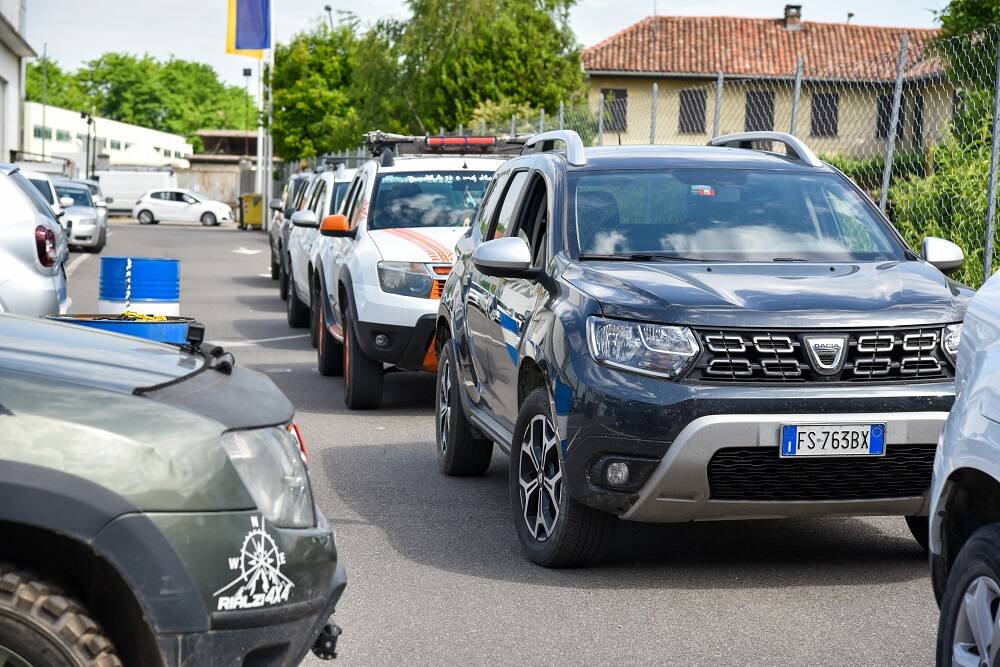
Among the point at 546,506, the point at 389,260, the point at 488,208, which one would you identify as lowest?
the point at 546,506

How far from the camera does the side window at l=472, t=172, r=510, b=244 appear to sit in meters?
7.78

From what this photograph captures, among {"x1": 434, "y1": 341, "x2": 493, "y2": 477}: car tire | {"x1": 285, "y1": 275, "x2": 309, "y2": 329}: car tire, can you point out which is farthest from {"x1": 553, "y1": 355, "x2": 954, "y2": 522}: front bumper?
{"x1": 285, "y1": 275, "x2": 309, "y2": 329}: car tire

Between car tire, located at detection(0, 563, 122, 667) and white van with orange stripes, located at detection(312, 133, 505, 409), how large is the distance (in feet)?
20.3

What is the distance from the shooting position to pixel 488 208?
7.93m

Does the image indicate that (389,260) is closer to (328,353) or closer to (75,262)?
(328,353)

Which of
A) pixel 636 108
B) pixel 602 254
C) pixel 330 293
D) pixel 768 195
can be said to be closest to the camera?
pixel 602 254

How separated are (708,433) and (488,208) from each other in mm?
2919

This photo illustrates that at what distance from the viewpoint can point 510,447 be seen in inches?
253

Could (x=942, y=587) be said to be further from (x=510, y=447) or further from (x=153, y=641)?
(x=510, y=447)

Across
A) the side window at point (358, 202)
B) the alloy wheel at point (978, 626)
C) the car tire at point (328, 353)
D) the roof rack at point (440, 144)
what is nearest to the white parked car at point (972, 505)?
the alloy wheel at point (978, 626)

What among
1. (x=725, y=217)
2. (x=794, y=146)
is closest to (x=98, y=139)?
(x=794, y=146)

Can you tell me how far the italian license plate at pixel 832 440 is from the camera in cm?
538

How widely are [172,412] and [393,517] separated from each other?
382 centimetres

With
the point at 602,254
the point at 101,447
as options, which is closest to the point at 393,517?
the point at 602,254
